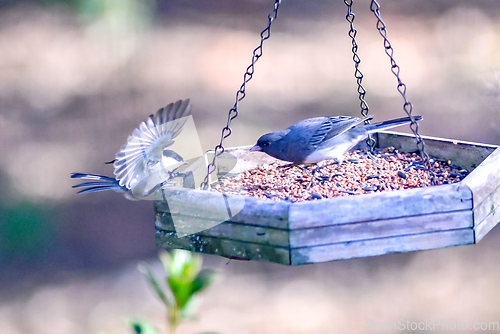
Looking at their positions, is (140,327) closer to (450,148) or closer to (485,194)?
(485,194)

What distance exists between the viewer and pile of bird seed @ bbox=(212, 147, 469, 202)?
204 cm

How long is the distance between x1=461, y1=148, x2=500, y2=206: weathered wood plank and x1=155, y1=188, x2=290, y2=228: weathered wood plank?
625 mm

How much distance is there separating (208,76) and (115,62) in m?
0.73

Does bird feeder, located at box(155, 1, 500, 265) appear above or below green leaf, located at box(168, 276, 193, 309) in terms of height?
below

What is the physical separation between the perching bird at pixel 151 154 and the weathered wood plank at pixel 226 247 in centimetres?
40

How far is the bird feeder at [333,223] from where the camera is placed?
60.4 inches

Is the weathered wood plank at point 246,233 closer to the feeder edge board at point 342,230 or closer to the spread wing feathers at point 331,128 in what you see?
the feeder edge board at point 342,230

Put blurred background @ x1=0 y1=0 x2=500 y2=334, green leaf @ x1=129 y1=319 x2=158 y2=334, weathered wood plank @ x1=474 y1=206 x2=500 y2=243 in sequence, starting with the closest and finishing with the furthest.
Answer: green leaf @ x1=129 y1=319 x2=158 y2=334, weathered wood plank @ x1=474 y1=206 x2=500 y2=243, blurred background @ x1=0 y1=0 x2=500 y2=334

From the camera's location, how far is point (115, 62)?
12.9ft

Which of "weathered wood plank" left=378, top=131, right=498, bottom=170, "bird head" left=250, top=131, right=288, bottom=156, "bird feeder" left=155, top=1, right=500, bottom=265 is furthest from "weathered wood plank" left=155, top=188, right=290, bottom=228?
"weathered wood plank" left=378, top=131, right=498, bottom=170

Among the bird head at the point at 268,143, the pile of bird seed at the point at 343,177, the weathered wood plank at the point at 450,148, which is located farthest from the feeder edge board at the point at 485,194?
the bird head at the point at 268,143

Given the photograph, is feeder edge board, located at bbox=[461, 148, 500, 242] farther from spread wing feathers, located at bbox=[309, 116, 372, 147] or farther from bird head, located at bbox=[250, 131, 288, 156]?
bird head, located at bbox=[250, 131, 288, 156]

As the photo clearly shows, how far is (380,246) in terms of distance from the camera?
62.2 inches

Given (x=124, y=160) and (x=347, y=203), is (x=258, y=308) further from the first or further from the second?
(x=347, y=203)
